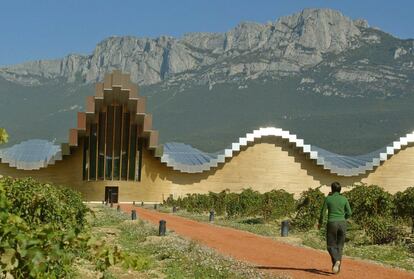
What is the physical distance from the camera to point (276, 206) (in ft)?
97.2

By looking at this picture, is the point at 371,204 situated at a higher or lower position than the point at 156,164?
lower

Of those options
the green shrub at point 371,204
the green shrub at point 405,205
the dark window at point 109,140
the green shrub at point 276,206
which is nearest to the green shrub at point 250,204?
the green shrub at point 276,206

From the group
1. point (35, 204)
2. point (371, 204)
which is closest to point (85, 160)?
point (371, 204)

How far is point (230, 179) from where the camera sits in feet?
161

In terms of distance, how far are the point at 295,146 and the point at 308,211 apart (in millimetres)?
26115

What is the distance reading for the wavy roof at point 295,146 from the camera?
48.9 meters

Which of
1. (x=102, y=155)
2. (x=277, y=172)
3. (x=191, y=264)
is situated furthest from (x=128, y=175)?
(x=191, y=264)

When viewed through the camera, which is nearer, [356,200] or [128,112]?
[356,200]

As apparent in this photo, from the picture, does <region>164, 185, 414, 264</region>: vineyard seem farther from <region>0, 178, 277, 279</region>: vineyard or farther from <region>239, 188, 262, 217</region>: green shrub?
<region>0, 178, 277, 279</region>: vineyard

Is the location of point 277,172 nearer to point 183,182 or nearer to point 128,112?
point 183,182

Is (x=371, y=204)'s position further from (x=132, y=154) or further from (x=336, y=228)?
(x=132, y=154)

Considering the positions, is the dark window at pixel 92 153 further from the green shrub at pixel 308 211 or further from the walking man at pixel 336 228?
the walking man at pixel 336 228

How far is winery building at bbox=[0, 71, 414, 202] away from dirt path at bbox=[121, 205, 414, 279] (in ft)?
87.9

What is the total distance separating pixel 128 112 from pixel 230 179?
10.3 m
